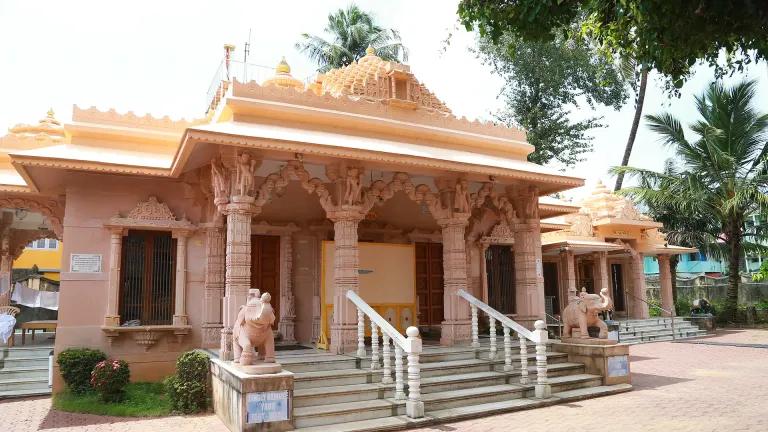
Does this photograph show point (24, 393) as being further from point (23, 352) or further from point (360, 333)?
point (360, 333)

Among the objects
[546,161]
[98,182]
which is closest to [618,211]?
[546,161]

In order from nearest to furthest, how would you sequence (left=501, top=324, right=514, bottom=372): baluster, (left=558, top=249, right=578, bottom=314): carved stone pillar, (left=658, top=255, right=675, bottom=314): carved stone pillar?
(left=501, top=324, right=514, bottom=372): baluster → (left=558, top=249, right=578, bottom=314): carved stone pillar → (left=658, top=255, right=675, bottom=314): carved stone pillar

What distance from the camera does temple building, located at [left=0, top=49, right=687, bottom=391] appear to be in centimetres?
876

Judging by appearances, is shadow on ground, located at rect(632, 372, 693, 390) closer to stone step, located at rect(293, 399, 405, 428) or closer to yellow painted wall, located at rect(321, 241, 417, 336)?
yellow painted wall, located at rect(321, 241, 417, 336)

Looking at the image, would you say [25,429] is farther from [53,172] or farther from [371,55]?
[371,55]

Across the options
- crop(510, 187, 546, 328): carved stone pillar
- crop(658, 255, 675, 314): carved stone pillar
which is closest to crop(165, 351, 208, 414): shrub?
crop(510, 187, 546, 328): carved stone pillar

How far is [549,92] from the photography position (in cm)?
2678

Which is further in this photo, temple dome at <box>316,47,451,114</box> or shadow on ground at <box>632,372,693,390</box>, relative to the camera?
temple dome at <box>316,47,451,114</box>

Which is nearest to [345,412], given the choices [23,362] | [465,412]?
[465,412]

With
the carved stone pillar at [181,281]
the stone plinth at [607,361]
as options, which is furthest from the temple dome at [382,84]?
the stone plinth at [607,361]

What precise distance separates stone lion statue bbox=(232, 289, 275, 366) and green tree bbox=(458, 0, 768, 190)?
4.00 metres

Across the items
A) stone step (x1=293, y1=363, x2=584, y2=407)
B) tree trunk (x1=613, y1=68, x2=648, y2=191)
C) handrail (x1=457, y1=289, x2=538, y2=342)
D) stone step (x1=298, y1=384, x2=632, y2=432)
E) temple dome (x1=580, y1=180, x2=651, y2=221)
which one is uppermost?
tree trunk (x1=613, y1=68, x2=648, y2=191)

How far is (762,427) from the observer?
677 cm

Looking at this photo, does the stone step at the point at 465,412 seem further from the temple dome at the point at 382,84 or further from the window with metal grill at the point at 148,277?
the temple dome at the point at 382,84
